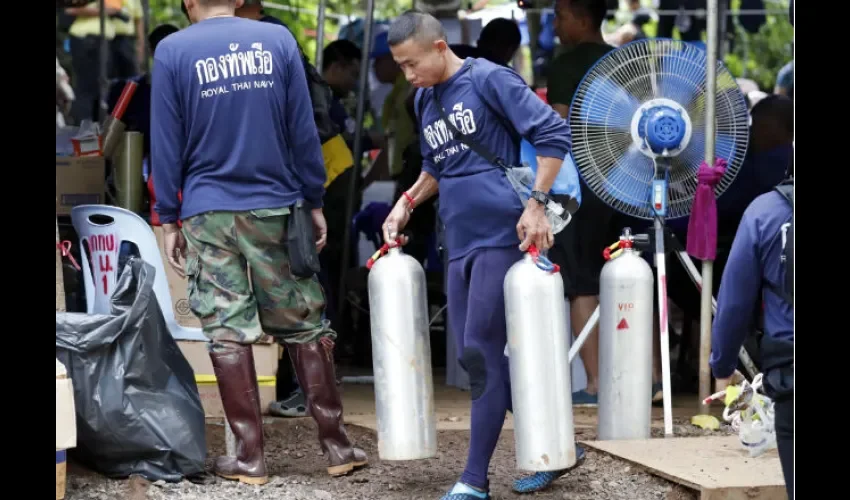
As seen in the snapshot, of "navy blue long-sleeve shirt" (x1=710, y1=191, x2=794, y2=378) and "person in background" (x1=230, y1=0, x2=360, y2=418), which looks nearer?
"navy blue long-sleeve shirt" (x1=710, y1=191, x2=794, y2=378)

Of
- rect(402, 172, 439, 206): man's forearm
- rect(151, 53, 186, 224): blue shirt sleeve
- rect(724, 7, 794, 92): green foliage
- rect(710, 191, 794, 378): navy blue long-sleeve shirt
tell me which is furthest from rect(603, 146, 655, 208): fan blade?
rect(724, 7, 794, 92): green foliage

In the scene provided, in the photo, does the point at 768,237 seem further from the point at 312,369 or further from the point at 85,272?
the point at 85,272

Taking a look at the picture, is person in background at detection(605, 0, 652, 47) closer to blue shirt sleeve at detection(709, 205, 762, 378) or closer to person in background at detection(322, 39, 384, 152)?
person in background at detection(322, 39, 384, 152)

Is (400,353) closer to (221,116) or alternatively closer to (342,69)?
(221,116)

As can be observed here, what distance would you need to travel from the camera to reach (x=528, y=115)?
4.40 metres

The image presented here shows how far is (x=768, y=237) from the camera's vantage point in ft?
11.7

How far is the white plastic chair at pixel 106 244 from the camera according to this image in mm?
5664

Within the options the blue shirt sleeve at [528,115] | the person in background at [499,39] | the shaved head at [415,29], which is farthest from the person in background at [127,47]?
the blue shirt sleeve at [528,115]

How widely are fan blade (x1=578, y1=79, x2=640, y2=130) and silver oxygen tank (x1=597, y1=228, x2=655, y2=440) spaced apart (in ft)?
1.68

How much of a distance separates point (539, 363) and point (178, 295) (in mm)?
2344

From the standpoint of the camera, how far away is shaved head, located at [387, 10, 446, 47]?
14.6ft

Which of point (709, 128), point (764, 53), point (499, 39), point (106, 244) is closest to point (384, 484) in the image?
point (106, 244)

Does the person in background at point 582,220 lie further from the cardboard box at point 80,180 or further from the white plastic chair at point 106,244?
the cardboard box at point 80,180
